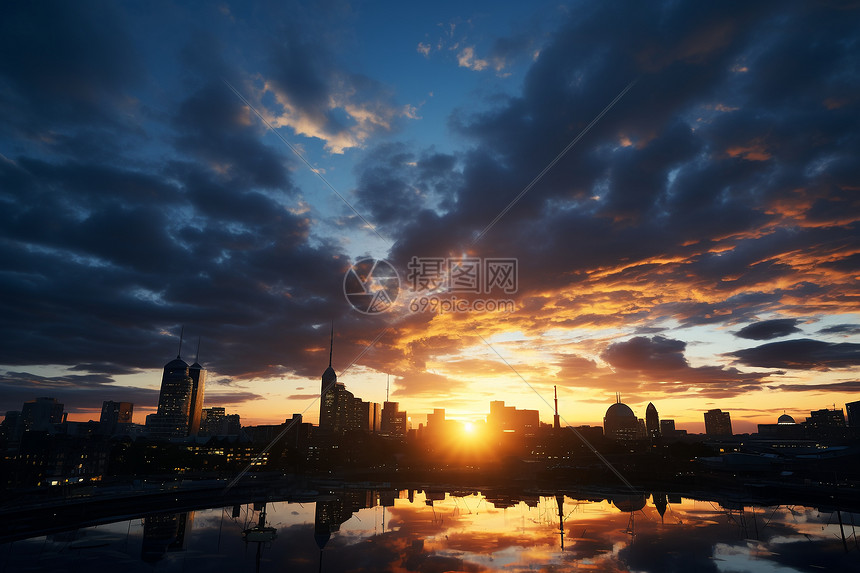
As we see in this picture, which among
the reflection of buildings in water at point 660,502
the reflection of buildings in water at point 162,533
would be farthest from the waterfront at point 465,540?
the reflection of buildings in water at point 660,502

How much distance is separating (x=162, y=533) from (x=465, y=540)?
150 feet

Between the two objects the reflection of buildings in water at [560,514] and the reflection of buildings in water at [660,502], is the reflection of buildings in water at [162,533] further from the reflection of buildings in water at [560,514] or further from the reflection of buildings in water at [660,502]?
the reflection of buildings in water at [660,502]

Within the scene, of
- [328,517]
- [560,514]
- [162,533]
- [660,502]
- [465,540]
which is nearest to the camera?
[465,540]

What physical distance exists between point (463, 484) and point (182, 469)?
12630cm

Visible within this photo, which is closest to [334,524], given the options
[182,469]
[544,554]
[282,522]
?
[282,522]

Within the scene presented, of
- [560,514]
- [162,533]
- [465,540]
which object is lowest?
[162,533]

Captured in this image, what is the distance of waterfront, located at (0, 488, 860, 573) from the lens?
51.6 metres

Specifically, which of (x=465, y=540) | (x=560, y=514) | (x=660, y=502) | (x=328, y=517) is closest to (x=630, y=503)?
(x=660, y=502)

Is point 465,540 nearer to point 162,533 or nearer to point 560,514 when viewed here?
point 560,514

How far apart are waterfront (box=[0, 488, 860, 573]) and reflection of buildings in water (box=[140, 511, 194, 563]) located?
17cm

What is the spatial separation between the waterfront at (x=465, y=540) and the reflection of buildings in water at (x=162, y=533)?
174 millimetres

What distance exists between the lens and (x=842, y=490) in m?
110

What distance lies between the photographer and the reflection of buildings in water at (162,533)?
188 ft

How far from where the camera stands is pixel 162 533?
6869cm
